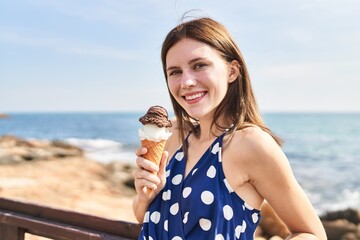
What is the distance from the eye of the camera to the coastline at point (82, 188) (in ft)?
29.3

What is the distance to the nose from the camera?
1.84 metres

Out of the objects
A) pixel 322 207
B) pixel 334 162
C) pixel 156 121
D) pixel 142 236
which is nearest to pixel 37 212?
pixel 142 236

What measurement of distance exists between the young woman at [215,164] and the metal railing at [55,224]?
0.23m

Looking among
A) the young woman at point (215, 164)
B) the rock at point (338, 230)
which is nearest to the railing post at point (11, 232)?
the young woman at point (215, 164)

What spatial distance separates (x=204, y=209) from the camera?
5.69ft

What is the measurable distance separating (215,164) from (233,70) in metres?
0.42

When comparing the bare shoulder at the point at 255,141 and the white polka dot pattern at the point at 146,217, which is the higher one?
the bare shoulder at the point at 255,141

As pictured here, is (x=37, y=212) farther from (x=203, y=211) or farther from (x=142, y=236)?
(x=203, y=211)

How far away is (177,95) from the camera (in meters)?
1.95

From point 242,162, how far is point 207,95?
330mm

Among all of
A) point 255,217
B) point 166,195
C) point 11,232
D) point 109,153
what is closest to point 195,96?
point 166,195

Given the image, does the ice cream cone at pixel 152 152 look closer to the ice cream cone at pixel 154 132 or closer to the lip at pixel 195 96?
the ice cream cone at pixel 154 132

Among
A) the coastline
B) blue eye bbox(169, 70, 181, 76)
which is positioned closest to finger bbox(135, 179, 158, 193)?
blue eye bbox(169, 70, 181, 76)

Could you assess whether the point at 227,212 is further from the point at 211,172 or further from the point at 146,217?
the point at 146,217
